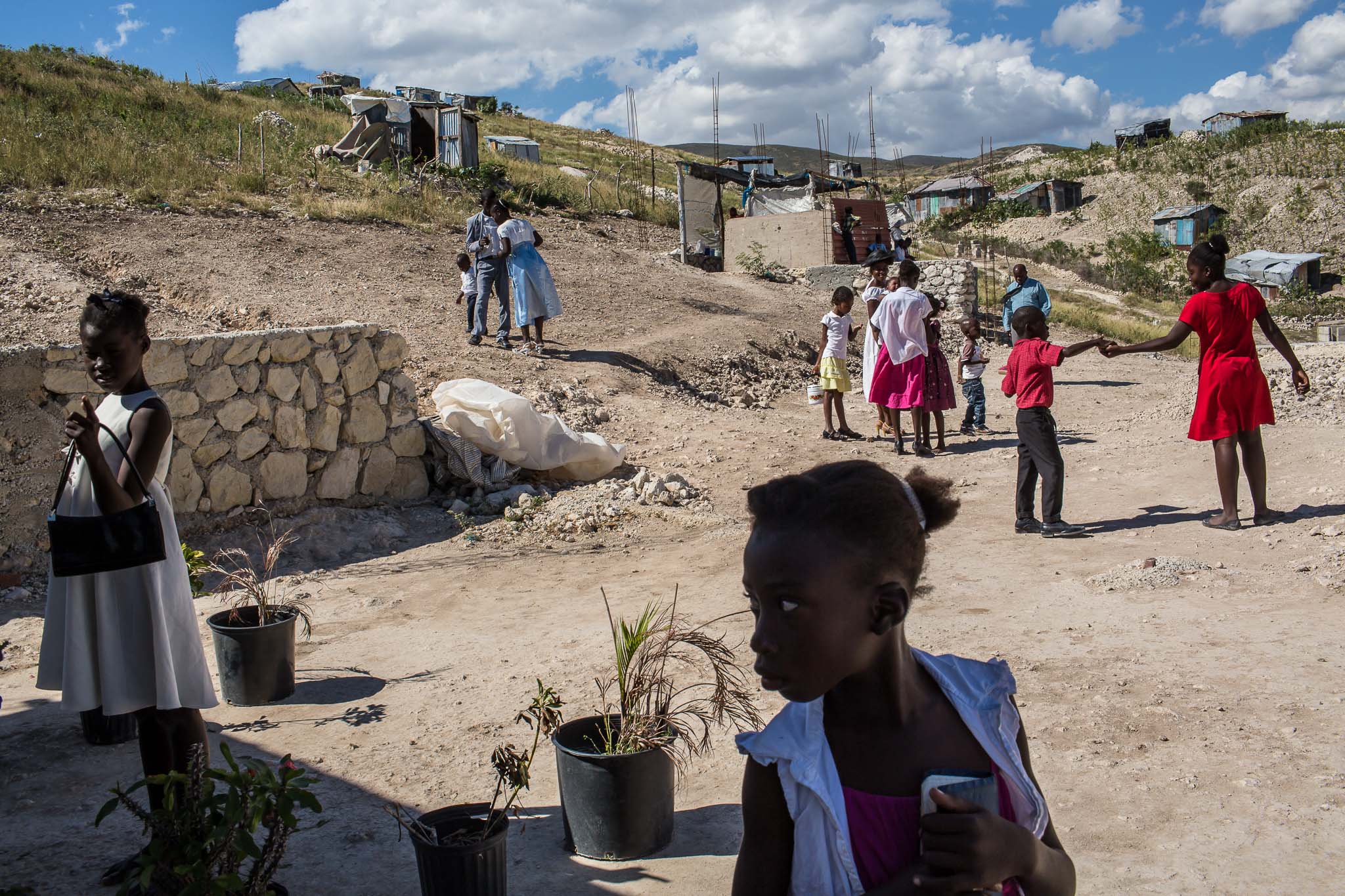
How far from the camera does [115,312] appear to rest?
2.78 m

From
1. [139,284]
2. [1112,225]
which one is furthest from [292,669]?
[1112,225]

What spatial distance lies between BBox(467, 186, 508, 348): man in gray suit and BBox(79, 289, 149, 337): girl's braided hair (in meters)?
7.69

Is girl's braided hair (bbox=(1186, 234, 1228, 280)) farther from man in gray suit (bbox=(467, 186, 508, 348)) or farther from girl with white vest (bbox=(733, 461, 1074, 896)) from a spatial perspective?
man in gray suit (bbox=(467, 186, 508, 348))

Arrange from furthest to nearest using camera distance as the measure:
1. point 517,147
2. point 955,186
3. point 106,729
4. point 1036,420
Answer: point 955,186
point 517,147
point 1036,420
point 106,729

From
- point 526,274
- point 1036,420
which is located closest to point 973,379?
point 1036,420

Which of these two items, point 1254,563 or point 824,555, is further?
point 1254,563

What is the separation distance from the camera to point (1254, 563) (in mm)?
5254

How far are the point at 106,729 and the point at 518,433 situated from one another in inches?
157

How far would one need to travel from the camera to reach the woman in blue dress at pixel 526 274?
34.5ft

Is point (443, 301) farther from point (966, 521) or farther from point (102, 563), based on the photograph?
point (102, 563)

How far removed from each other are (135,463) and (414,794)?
4.49ft

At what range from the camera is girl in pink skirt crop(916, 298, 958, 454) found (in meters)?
8.69

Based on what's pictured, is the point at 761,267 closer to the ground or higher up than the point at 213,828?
higher up

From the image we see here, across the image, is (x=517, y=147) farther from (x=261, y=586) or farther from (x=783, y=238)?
(x=261, y=586)
